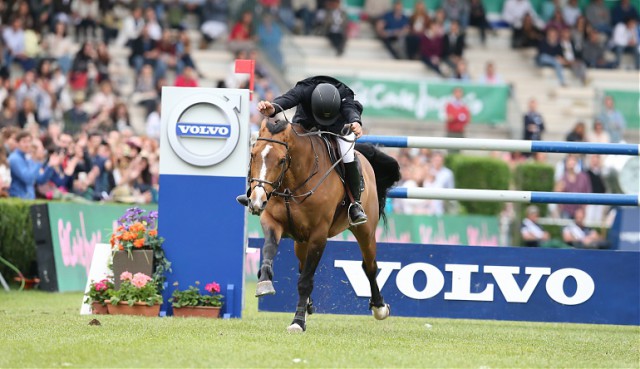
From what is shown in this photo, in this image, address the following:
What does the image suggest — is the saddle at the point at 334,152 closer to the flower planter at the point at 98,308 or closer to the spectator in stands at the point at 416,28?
the flower planter at the point at 98,308

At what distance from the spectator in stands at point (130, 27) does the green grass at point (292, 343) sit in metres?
15.8

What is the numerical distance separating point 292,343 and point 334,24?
2284 centimetres

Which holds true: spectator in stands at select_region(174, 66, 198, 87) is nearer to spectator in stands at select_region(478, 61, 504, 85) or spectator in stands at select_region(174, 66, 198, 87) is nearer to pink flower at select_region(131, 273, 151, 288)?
spectator in stands at select_region(478, 61, 504, 85)

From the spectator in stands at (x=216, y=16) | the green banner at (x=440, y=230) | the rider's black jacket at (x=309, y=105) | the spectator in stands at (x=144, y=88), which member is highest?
the spectator in stands at (x=216, y=16)

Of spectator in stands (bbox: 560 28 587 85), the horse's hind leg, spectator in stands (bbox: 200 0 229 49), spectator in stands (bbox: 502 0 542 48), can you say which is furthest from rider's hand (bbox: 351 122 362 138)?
spectator in stands (bbox: 502 0 542 48)

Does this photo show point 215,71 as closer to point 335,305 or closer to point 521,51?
point 521,51

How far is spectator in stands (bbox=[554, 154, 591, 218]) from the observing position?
23484 millimetres

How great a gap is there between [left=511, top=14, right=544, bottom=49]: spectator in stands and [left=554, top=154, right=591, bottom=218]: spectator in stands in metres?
9.40

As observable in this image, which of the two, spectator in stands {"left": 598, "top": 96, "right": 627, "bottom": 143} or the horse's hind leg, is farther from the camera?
spectator in stands {"left": 598, "top": 96, "right": 627, "bottom": 143}

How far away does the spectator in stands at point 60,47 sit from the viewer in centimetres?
2561

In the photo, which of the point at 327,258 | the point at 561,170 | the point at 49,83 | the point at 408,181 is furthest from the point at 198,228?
the point at 561,170

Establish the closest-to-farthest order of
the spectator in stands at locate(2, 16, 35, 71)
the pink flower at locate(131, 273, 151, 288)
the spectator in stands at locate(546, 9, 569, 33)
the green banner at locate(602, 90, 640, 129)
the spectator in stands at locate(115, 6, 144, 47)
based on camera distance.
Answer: the pink flower at locate(131, 273, 151, 288)
the spectator in stands at locate(2, 16, 35, 71)
the spectator in stands at locate(115, 6, 144, 47)
the green banner at locate(602, 90, 640, 129)
the spectator in stands at locate(546, 9, 569, 33)

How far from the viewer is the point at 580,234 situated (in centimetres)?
2359

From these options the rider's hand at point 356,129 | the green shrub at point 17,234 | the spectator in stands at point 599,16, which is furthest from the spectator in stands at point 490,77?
the rider's hand at point 356,129
